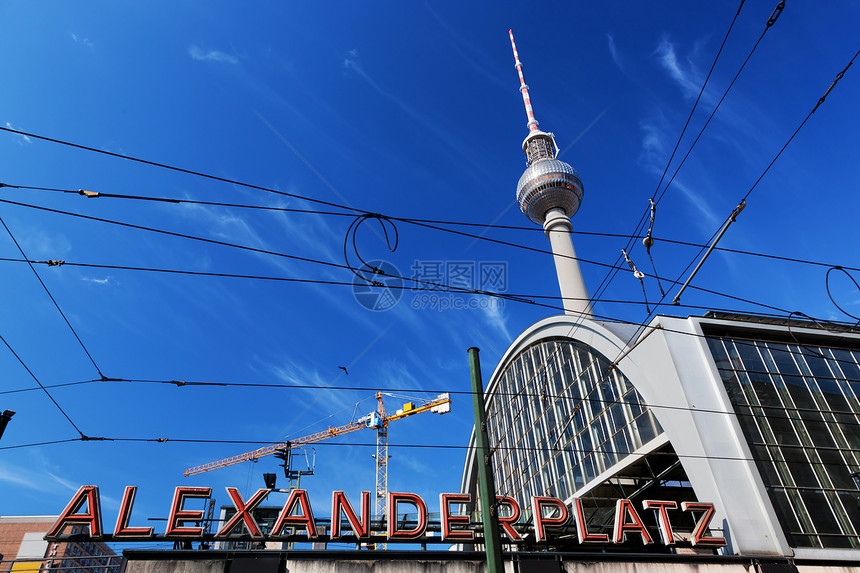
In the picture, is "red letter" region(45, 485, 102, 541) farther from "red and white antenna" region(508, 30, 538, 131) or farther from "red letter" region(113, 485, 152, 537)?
"red and white antenna" region(508, 30, 538, 131)

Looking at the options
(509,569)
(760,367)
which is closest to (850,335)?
(760,367)

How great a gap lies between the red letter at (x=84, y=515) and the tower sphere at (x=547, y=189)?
71.3 m

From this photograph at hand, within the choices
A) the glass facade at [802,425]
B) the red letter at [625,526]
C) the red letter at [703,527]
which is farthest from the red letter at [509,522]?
the glass facade at [802,425]

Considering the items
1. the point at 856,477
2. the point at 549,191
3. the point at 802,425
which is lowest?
the point at 856,477

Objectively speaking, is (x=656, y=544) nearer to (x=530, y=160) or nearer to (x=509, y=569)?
(x=509, y=569)

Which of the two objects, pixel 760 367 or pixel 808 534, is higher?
pixel 760 367

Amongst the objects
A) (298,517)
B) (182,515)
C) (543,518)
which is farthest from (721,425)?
(182,515)

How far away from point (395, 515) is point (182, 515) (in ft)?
30.8

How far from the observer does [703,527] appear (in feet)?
80.3

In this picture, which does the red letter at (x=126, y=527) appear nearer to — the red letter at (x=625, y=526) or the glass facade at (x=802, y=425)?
the red letter at (x=625, y=526)

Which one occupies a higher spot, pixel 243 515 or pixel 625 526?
pixel 243 515

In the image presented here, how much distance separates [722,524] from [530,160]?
242 feet

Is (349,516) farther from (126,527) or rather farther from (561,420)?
(561,420)

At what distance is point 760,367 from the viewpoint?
31.5m
